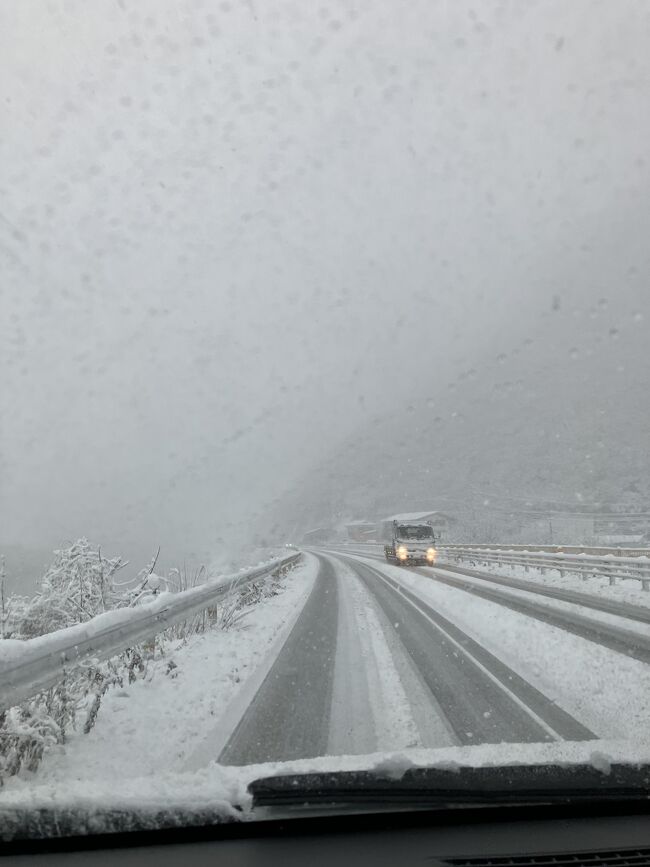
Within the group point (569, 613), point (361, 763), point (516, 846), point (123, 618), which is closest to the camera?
point (516, 846)

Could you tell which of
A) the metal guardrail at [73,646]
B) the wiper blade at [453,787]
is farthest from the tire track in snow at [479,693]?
the metal guardrail at [73,646]

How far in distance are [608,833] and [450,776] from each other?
74 cm

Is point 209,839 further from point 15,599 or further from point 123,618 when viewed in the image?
point 15,599

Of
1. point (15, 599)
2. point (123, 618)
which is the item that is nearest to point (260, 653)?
point (123, 618)

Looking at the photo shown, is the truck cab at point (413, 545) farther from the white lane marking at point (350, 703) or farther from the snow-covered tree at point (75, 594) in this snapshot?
the white lane marking at point (350, 703)

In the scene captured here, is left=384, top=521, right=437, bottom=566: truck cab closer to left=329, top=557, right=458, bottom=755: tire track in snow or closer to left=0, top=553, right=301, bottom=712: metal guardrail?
left=329, top=557, right=458, bottom=755: tire track in snow

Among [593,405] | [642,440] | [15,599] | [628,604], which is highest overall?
[593,405]

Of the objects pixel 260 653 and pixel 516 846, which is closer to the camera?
pixel 516 846

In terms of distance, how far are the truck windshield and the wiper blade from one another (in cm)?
2989

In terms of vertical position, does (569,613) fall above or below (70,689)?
below

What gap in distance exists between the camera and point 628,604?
1377 cm

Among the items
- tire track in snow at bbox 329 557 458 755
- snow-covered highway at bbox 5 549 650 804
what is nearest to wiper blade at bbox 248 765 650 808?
snow-covered highway at bbox 5 549 650 804

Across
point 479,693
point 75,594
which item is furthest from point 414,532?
point 479,693

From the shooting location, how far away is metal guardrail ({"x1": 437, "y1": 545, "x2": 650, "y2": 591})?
54.2ft
